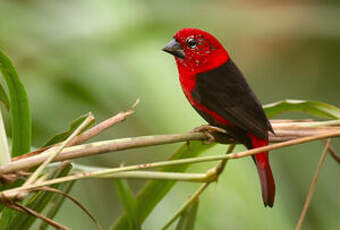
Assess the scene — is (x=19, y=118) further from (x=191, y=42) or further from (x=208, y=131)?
(x=191, y=42)

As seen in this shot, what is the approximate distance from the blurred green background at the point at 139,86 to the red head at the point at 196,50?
0.84 ft

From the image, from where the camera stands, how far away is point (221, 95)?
241cm

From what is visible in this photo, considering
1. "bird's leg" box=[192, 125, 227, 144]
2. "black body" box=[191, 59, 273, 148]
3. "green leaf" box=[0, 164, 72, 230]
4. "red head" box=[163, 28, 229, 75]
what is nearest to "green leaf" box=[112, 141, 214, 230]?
"bird's leg" box=[192, 125, 227, 144]

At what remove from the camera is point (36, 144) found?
293 cm

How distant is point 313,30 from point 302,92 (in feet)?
5.41

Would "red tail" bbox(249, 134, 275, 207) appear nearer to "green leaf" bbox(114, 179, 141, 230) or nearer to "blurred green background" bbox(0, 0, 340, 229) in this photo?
"blurred green background" bbox(0, 0, 340, 229)

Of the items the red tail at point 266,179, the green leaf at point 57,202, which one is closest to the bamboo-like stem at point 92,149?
the green leaf at point 57,202

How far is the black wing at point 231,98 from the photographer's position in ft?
7.24

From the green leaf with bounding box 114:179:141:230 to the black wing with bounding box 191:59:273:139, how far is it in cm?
59

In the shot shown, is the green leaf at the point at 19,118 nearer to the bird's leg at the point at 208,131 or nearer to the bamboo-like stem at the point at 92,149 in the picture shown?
the bamboo-like stem at the point at 92,149

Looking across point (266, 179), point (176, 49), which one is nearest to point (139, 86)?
point (176, 49)

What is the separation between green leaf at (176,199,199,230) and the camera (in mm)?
1898

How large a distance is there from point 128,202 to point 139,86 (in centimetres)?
124

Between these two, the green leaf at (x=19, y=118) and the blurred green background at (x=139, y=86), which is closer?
the green leaf at (x=19, y=118)
